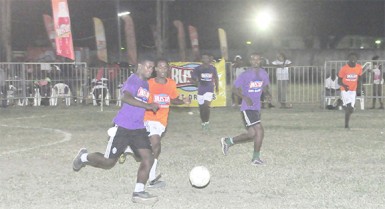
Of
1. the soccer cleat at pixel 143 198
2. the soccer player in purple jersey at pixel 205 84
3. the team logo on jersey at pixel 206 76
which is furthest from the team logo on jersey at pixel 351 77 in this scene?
the soccer cleat at pixel 143 198

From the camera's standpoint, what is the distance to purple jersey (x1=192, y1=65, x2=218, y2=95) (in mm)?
14680

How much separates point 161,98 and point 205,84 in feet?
19.9

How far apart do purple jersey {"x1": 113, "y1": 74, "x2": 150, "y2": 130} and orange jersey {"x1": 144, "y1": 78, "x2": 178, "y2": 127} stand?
3.82 feet

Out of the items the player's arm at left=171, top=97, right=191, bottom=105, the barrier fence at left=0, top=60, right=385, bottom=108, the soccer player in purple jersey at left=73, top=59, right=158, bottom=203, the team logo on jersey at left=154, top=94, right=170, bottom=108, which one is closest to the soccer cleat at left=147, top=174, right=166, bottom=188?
the soccer player in purple jersey at left=73, top=59, right=158, bottom=203

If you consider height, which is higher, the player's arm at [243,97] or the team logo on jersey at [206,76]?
the team logo on jersey at [206,76]

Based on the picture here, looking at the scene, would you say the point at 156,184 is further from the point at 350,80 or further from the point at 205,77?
the point at 350,80

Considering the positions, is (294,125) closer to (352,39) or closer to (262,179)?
(262,179)

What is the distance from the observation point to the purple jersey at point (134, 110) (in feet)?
24.1

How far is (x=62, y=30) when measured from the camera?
21.2 meters

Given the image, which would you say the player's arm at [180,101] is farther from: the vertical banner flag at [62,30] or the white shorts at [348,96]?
the vertical banner flag at [62,30]

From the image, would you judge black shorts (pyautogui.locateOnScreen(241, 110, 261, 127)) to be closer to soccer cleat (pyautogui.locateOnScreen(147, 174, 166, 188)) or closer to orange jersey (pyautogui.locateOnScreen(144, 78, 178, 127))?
orange jersey (pyautogui.locateOnScreen(144, 78, 178, 127))

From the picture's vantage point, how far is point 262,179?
8.53 metres

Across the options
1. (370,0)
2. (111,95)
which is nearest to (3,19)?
(111,95)

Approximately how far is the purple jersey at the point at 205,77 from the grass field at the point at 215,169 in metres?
1.11
